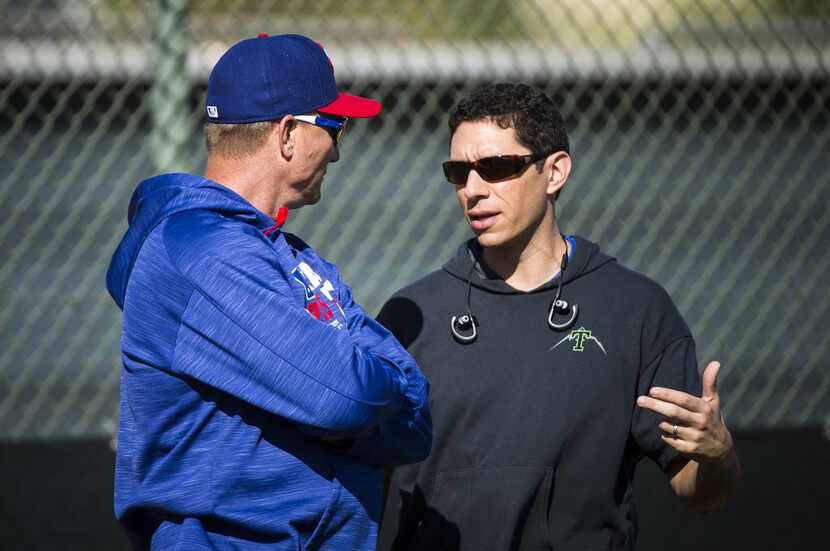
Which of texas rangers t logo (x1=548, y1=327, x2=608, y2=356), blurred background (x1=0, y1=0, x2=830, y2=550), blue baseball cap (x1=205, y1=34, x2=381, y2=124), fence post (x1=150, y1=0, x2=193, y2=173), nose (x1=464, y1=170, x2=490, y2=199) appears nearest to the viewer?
blue baseball cap (x1=205, y1=34, x2=381, y2=124)

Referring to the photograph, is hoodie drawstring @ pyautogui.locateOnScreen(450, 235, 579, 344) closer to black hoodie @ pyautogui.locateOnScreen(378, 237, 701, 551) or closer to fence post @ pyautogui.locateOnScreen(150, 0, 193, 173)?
black hoodie @ pyautogui.locateOnScreen(378, 237, 701, 551)

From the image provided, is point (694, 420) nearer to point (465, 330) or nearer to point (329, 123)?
point (465, 330)

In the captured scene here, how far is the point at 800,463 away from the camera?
4055mm

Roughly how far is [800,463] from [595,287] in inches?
72.8

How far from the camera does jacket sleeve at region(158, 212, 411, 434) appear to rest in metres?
1.95

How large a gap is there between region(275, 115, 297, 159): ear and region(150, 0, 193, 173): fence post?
4.34 feet

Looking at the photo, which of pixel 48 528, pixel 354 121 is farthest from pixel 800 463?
pixel 48 528

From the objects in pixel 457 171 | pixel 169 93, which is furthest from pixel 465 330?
pixel 169 93

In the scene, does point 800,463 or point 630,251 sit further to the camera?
point 630,251

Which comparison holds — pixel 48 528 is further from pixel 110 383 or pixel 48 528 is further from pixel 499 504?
pixel 499 504

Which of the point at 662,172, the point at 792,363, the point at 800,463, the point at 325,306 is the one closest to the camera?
the point at 325,306

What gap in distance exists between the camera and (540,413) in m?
2.59

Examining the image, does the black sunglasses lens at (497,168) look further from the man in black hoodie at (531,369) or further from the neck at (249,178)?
the neck at (249,178)

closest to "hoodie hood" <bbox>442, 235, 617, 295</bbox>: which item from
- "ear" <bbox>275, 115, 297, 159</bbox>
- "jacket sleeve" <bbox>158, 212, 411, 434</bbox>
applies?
"ear" <bbox>275, 115, 297, 159</bbox>
